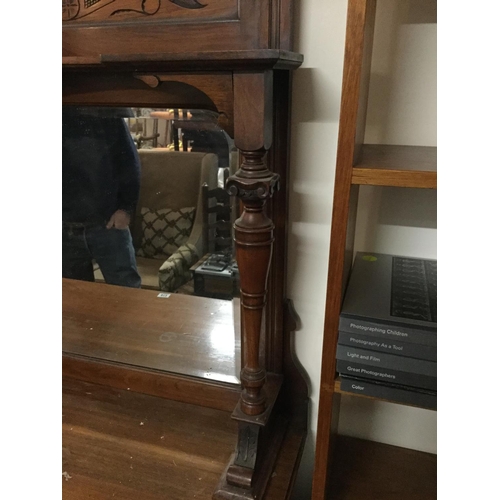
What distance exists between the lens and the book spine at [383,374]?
2.38ft

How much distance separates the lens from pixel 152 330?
4.02 ft

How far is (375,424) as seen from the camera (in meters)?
1.10

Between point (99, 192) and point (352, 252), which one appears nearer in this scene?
point (352, 252)

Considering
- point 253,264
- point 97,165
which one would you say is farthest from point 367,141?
point 97,165

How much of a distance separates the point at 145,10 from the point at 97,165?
15.4 inches

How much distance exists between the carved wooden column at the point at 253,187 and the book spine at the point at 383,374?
0.60 feet

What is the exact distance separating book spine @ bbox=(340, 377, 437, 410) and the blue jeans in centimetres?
65

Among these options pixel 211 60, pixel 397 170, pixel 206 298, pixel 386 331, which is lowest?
pixel 206 298

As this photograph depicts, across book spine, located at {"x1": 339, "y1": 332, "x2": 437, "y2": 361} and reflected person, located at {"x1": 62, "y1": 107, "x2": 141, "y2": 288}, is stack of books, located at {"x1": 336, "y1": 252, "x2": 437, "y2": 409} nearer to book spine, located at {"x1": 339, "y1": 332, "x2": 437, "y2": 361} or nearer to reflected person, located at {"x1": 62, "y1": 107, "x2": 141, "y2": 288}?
book spine, located at {"x1": 339, "y1": 332, "x2": 437, "y2": 361}

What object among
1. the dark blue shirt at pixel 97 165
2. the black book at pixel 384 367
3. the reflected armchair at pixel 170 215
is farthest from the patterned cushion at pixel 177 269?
the black book at pixel 384 367

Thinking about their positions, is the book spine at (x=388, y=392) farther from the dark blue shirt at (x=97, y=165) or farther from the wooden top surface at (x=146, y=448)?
the dark blue shirt at (x=97, y=165)

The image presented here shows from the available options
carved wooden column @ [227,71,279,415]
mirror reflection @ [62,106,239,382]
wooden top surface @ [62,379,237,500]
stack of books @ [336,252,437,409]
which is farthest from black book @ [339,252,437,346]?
wooden top surface @ [62,379,237,500]

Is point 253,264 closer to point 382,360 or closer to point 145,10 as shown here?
point 382,360

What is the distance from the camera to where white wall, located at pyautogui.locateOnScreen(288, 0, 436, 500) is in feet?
2.82
